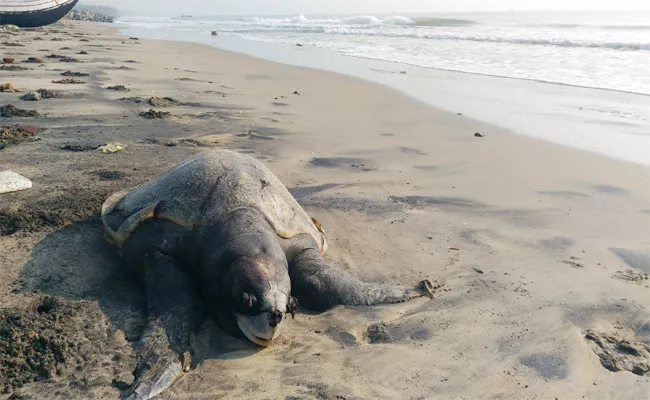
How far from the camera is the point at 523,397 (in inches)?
123

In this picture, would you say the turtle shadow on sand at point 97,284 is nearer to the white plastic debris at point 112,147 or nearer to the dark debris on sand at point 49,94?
the white plastic debris at point 112,147

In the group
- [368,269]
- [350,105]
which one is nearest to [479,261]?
[368,269]

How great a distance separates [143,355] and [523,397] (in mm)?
2294

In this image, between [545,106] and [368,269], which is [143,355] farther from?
[545,106]

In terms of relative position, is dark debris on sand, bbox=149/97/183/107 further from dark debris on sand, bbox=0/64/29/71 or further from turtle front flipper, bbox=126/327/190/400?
turtle front flipper, bbox=126/327/190/400

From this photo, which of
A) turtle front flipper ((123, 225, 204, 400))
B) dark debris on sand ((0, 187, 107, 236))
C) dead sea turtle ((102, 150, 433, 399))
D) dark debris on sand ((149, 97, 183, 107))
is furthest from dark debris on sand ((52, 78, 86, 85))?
turtle front flipper ((123, 225, 204, 400))

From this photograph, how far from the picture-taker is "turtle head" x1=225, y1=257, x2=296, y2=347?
10.8 feet

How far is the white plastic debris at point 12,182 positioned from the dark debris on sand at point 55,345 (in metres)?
2.38

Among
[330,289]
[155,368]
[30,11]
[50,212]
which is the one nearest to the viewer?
[155,368]

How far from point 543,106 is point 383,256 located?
8.65 m

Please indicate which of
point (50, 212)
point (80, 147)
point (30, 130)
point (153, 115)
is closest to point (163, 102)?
point (153, 115)

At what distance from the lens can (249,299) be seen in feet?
10.7

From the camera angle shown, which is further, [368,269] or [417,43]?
[417,43]

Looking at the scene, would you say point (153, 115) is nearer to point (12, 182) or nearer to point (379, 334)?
point (12, 182)
